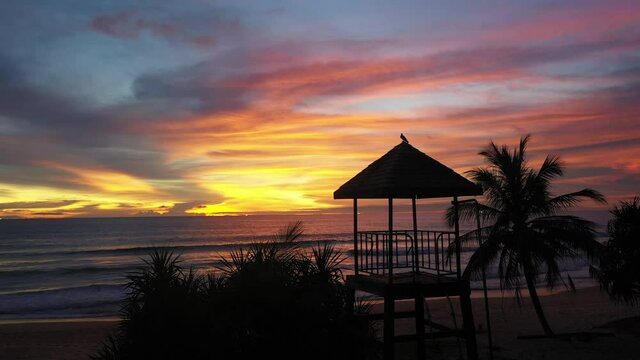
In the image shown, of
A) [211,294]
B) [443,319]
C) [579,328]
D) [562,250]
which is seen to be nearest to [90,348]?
[211,294]

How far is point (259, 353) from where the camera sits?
23.2 ft

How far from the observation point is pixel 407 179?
1010cm

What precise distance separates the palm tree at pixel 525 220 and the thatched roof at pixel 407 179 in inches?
160

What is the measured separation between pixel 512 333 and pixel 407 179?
9621 millimetres

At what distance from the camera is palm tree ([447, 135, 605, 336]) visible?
14312 mm

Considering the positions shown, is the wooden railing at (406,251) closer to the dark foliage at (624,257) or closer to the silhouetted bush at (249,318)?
Answer: the silhouetted bush at (249,318)

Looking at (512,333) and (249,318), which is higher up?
(249,318)

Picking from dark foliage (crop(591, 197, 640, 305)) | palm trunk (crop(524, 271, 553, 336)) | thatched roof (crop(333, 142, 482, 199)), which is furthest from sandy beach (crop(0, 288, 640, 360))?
thatched roof (crop(333, 142, 482, 199))

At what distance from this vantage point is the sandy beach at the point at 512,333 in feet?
44.5

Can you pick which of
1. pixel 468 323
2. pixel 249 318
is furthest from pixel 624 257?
pixel 249 318

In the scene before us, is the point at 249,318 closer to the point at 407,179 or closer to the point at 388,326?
the point at 388,326

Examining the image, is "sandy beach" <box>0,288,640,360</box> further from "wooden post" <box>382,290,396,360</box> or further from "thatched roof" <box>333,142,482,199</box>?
"thatched roof" <box>333,142,482,199</box>

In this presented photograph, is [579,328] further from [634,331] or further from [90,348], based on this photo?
[90,348]

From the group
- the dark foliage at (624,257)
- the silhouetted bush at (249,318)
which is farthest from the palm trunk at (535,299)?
the silhouetted bush at (249,318)
